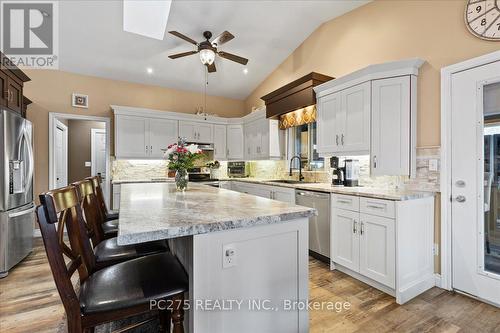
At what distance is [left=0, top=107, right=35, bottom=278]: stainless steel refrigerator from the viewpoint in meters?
2.77

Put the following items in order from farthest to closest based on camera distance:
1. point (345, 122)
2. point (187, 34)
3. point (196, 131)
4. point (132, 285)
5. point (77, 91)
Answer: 1. point (196, 131)
2. point (77, 91)
3. point (187, 34)
4. point (345, 122)
5. point (132, 285)

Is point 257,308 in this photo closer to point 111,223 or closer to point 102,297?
point 102,297

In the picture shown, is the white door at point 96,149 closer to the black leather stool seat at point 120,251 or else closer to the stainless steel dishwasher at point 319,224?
the black leather stool seat at point 120,251

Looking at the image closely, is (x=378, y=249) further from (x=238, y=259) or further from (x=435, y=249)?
(x=238, y=259)

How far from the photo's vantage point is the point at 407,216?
2328 millimetres

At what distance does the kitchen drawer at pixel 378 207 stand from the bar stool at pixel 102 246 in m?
1.96

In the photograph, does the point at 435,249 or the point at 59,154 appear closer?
the point at 435,249

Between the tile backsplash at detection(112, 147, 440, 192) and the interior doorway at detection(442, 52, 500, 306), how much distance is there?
0.15 metres

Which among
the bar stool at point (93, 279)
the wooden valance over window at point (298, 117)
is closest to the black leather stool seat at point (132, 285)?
the bar stool at point (93, 279)

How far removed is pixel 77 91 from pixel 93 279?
4.49m

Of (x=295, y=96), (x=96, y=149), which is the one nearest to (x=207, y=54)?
(x=295, y=96)

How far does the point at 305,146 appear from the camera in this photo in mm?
4406

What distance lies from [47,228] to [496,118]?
328 centimetres

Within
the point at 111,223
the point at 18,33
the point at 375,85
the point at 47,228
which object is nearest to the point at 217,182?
the point at 111,223
